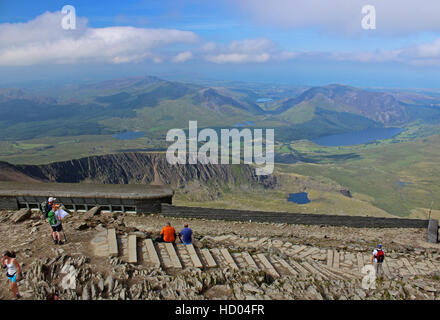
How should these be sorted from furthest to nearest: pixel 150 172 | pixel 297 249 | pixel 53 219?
pixel 150 172 → pixel 297 249 → pixel 53 219

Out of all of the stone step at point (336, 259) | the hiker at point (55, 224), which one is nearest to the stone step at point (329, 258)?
the stone step at point (336, 259)

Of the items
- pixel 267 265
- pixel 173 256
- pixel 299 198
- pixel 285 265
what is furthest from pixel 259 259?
pixel 299 198

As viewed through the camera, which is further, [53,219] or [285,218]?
[285,218]

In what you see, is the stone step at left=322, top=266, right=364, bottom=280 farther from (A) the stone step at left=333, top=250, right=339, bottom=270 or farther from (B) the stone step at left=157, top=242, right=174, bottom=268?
(B) the stone step at left=157, top=242, right=174, bottom=268

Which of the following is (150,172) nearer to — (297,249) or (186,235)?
(297,249)

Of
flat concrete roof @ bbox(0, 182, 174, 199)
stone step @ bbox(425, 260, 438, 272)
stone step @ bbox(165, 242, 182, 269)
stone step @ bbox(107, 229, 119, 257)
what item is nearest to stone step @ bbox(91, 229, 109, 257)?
stone step @ bbox(107, 229, 119, 257)

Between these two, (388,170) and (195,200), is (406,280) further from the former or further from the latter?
(388,170)
